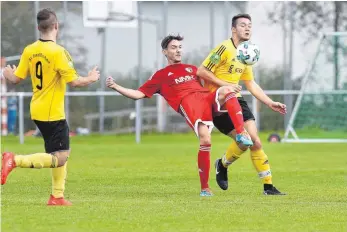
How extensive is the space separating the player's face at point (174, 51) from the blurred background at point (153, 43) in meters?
18.7

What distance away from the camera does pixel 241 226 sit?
8672 mm

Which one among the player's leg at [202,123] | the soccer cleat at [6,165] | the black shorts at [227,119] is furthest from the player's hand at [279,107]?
the soccer cleat at [6,165]

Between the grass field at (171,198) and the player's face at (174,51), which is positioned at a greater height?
the player's face at (174,51)

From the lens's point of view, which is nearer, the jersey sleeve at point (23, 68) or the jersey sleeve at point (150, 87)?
the jersey sleeve at point (23, 68)

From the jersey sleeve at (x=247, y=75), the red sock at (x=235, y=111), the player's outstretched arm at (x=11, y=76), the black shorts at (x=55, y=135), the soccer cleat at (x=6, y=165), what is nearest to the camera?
the soccer cleat at (x=6, y=165)

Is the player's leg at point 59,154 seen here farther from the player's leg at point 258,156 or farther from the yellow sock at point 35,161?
the player's leg at point 258,156

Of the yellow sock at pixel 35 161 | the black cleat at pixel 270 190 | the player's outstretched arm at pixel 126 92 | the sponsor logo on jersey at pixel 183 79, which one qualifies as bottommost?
the black cleat at pixel 270 190

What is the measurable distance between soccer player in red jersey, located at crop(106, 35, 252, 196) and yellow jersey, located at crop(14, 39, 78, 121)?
1.19 m

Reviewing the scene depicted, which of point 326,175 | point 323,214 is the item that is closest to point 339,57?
point 326,175

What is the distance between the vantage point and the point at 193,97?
1206 centimetres

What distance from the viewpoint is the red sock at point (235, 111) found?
11523 millimetres

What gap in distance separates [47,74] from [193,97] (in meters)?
2.25

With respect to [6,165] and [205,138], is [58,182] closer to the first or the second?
[6,165]

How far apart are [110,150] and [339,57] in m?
7.26
